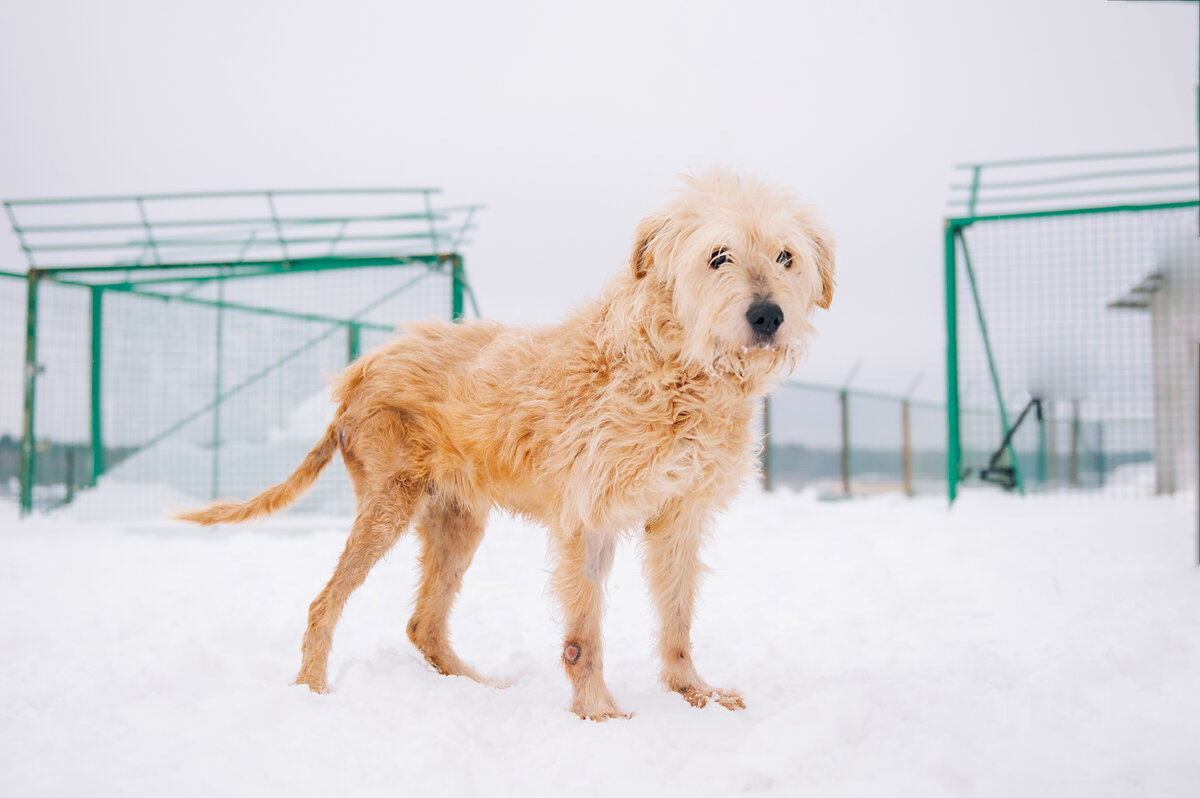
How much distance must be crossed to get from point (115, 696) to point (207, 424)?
19.5 feet

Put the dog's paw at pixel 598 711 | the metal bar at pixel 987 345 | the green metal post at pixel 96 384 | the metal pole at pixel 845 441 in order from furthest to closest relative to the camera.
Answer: the metal pole at pixel 845 441 < the green metal post at pixel 96 384 < the metal bar at pixel 987 345 < the dog's paw at pixel 598 711

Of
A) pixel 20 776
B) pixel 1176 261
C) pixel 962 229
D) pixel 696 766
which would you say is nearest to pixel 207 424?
pixel 20 776

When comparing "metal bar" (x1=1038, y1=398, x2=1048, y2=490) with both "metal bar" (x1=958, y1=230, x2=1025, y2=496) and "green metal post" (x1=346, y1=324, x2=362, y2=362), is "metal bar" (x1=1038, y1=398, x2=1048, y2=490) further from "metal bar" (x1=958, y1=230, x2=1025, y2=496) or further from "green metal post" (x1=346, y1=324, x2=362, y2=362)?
"green metal post" (x1=346, y1=324, x2=362, y2=362)

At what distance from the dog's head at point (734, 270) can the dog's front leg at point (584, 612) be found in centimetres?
87

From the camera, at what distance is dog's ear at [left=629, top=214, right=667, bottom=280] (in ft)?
10.1

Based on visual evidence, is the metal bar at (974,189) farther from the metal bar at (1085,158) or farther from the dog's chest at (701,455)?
the dog's chest at (701,455)

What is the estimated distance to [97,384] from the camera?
8.38 metres

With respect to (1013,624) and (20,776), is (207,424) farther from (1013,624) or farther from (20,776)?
(1013,624)

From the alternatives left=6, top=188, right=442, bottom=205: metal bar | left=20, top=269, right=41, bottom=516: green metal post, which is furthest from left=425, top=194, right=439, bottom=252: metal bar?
left=20, top=269, right=41, bottom=516: green metal post

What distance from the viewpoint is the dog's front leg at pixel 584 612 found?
2.94 m

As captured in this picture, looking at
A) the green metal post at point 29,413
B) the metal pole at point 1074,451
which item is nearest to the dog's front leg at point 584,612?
the metal pole at point 1074,451

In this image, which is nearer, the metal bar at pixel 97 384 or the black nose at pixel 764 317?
the black nose at pixel 764 317

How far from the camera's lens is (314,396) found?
26.7 ft

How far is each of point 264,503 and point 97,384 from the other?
619 centimetres
